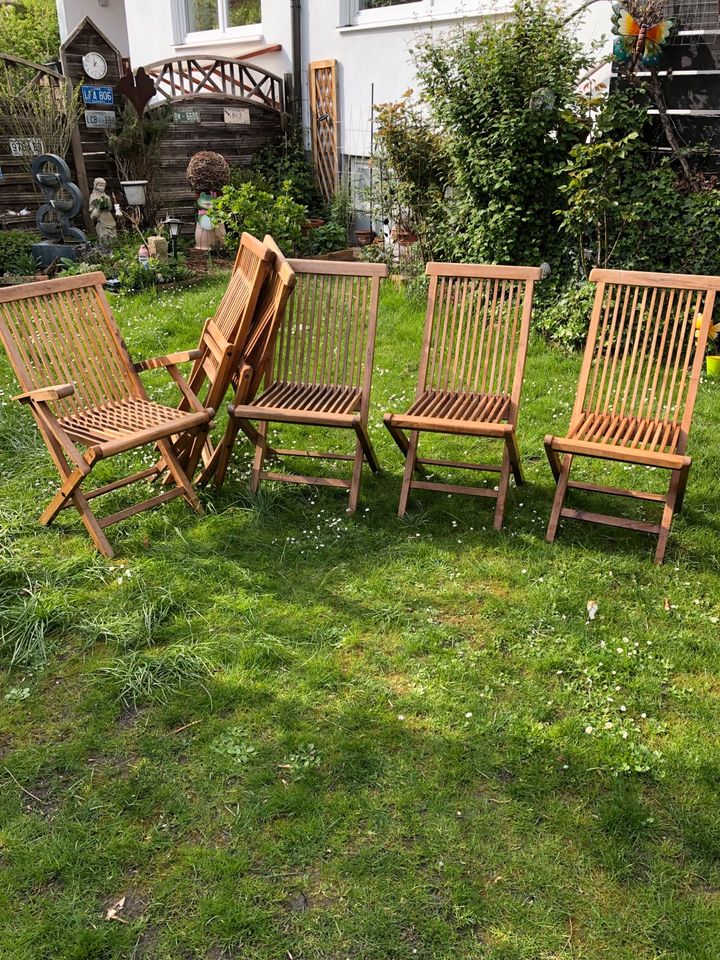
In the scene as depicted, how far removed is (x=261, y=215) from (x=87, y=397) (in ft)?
14.8

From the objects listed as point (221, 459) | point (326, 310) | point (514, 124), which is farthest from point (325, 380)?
point (514, 124)

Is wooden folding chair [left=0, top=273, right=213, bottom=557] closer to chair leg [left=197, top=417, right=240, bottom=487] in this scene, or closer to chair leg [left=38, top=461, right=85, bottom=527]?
chair leg [left=38, top=461, right=85, bottom=527]

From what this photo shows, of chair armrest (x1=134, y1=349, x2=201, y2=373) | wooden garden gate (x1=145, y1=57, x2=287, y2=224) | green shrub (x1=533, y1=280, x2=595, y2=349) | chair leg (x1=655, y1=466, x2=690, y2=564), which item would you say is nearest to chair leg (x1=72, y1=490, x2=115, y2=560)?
chair armrest (x1=134, y1=349, x2=201, y2=373)

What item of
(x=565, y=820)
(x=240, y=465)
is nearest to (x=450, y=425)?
(x=240, y=465)

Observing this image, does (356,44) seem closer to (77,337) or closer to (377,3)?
(377,3)

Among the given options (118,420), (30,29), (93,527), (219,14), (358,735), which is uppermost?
(30,29)

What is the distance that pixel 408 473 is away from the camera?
4215 millimetres

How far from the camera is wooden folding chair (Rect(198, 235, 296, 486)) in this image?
4.14m

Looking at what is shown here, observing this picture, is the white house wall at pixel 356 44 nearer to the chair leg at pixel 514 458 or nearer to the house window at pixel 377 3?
the house window at pixel 377 3

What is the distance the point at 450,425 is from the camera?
3914 millimetres

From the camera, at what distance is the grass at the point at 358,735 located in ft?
7.27

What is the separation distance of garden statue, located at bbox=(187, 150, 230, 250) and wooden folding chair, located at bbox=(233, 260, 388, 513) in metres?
5.80

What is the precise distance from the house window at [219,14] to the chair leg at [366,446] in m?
10.3

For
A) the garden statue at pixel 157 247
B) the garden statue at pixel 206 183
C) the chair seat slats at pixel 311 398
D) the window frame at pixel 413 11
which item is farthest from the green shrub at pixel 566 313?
the garden statue at pixel 206 183
